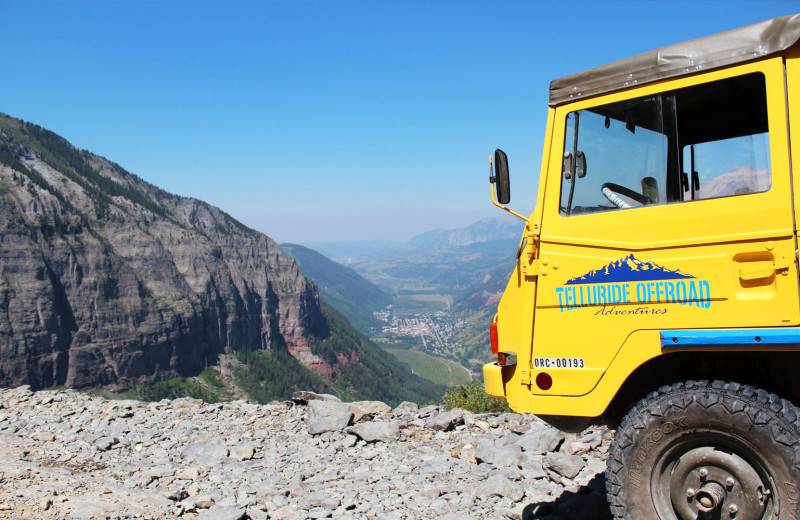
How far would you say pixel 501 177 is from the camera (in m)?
4.40

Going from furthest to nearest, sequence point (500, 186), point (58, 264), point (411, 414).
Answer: point (58, 264), point (411, 414), point (500, 186)

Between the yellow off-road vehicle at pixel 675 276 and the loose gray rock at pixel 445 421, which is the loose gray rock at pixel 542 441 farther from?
the yellow off-road vehicle at pixel 675 276

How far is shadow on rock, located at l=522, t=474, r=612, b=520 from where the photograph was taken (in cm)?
525

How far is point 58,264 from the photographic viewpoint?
354ft

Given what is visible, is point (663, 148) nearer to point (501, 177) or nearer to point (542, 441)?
point (501, 177)

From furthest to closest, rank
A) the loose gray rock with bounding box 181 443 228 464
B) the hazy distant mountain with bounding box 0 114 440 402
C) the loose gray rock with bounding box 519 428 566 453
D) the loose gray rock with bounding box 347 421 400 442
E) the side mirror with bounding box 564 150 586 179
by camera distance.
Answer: the hazy distant mountain with bounding box 0 114 440 402 → the loose gray rock with bounding box 347 421 400 442 → the loose gray rock with bounding box 181 443 228 464 → the loose gray rock with bounding box 519 428 566 453 → the side mirror with bounding box 564 150 586 179

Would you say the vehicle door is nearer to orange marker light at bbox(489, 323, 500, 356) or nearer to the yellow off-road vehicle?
the yellow off-road vehicle

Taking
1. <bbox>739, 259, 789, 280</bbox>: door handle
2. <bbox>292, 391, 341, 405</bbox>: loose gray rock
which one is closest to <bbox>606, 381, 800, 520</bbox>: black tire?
<bbox>739, 259, 789, 280</bbox>: door handle

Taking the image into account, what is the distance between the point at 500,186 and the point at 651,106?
4.25ft

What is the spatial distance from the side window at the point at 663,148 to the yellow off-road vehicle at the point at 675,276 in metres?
0.01

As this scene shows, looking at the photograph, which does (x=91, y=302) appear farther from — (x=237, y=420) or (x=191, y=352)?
(x=237, y=420)

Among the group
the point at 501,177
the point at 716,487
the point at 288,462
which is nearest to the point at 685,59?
the point at 501,177

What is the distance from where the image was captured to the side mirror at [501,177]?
14.4 ft

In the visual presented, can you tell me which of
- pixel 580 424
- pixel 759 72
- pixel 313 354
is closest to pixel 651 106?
pixel 759 72
